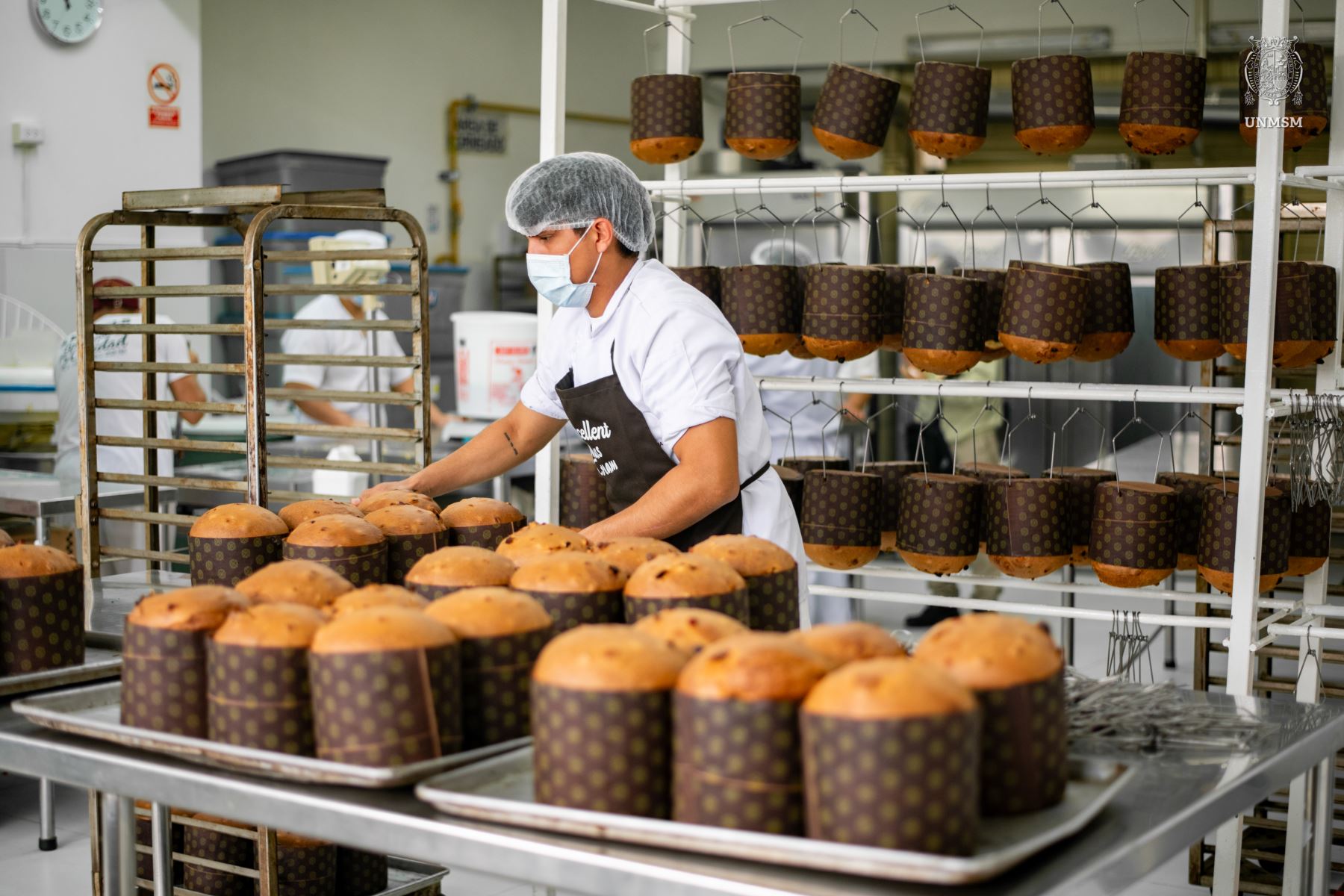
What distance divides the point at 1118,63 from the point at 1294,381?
1977 millimetres

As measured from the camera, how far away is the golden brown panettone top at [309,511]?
193 cm

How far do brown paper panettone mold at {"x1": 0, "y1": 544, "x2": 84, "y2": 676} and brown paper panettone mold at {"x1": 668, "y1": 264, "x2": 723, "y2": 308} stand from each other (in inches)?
80.9

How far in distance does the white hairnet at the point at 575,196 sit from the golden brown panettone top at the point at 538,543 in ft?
2.78

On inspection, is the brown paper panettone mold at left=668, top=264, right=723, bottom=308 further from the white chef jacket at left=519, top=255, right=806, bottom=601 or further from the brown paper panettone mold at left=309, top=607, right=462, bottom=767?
the brown paper panettone mold at left=309, top=607, right=462, bottom=767

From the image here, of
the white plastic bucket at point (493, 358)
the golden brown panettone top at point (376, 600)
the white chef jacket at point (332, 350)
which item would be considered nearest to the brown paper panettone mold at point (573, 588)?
the golden brown panettone top at point (376, 600)

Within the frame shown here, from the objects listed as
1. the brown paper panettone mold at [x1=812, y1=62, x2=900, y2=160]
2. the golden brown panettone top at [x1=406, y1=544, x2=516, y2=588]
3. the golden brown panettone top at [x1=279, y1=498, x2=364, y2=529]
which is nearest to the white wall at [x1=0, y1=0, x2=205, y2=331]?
the brown paper panettone mold at [x1=812, y1=62, x2=900, y2=160]

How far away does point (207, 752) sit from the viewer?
127 cm

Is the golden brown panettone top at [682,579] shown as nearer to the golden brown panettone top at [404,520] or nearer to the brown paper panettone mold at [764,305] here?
the golden brown panettone top at [404,520]

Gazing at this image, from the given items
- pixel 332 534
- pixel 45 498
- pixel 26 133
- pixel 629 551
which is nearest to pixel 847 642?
pixel 629 551

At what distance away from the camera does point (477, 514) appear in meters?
2.00

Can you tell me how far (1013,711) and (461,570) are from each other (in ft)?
2.15

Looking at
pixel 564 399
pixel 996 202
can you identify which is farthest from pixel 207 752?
pixel 996 202

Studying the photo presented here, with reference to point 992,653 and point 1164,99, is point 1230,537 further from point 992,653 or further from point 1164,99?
point 992,653

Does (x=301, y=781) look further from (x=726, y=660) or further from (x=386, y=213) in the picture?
(x=386, y=213)
